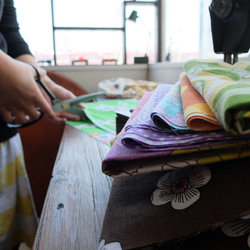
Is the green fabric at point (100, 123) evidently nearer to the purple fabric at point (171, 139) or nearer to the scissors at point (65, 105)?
the scissors at point (65, 105)

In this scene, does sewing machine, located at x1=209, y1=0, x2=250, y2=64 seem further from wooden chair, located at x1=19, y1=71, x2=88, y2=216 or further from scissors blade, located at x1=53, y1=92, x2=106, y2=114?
wooden chair, located at x1=19, y1=71, x2=88, y2=216

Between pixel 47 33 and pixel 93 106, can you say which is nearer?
pixel 93 106

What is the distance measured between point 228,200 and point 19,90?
0.47m

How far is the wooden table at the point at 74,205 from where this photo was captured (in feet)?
0.82

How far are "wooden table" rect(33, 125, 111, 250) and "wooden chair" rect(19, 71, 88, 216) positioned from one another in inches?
39.5

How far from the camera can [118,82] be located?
5.75 ft

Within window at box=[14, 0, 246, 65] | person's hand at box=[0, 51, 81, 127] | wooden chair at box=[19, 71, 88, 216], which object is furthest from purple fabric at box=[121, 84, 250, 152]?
window at box=[14, 0, 246, 65]

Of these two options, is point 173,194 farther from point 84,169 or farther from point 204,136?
point 84,169

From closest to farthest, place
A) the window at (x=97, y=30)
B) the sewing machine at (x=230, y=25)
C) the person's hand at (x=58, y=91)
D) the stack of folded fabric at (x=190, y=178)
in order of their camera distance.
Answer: the stack of folded fabric at (x=190, y=178)
the sewing machine at (x=230, y=25)
the person's hand at (x=58, y=91)
the window at (x=97, y=30)

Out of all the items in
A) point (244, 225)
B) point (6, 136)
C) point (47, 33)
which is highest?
point (47, 33)

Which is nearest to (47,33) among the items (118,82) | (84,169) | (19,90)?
(118,82)

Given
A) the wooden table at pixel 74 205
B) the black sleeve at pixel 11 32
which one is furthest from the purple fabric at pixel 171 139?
the black sleeve at pixel 11 32

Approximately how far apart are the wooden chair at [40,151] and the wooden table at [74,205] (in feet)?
3.30

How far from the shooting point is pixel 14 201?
31.9 inches
